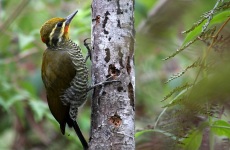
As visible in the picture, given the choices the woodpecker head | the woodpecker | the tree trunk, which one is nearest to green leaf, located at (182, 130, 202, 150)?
the tree trunk

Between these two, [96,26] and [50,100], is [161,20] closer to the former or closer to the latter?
[96,26]

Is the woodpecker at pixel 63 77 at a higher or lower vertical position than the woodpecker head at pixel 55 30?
lower

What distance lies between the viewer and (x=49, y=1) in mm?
4676

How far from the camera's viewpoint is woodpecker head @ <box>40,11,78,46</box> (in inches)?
114

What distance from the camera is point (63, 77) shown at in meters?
2.78

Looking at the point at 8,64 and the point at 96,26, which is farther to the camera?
the point at 8,64

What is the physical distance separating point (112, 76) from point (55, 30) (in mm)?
1028

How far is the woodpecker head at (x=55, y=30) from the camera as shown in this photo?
288 centimetres

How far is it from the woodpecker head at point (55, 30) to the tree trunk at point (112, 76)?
2.71 ft

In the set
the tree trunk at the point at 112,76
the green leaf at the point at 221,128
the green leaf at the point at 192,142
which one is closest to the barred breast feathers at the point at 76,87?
the tree trunk at the point at 112,76

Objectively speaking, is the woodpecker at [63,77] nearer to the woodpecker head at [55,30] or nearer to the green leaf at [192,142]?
the woodpecker head at [55,30]

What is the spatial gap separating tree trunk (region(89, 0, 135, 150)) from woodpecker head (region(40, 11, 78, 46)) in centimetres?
83

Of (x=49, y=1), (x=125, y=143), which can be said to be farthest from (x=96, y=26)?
(x=49, y=1)

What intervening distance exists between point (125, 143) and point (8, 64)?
2.67 metres
